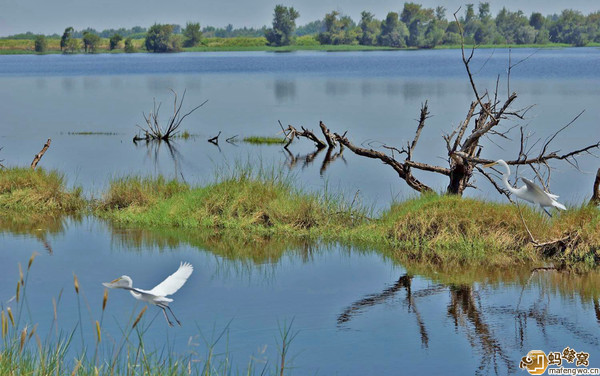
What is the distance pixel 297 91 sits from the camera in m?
58.1

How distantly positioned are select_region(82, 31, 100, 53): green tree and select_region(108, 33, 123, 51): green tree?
118 inches

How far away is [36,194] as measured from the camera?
15.5 meters

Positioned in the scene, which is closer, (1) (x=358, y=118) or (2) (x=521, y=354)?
(2) (x=521, y=354)

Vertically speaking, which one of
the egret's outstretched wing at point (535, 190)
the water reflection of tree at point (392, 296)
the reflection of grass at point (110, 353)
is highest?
the egret's outstretched wing at point (535, 190)

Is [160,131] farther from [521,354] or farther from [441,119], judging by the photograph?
[521,354]

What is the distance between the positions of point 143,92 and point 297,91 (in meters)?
10.1

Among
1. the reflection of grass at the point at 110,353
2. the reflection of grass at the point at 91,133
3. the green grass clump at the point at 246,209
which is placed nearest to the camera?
the reflection of grass at the point at 110,353

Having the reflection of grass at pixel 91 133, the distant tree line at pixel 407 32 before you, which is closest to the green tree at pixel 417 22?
the distant tree line at pixel 407 32

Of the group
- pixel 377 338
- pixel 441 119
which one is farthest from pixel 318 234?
pixel 441 119

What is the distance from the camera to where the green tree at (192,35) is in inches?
Answer: 6820

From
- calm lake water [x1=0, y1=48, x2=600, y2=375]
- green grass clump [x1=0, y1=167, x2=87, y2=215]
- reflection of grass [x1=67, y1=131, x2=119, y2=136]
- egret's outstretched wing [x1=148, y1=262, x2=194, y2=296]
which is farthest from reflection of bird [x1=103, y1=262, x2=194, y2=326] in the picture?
reflection of grass [x1=67, y1=131, x2=119, y2=136]

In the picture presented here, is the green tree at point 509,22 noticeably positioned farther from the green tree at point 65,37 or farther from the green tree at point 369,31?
the green tree at point 65,37

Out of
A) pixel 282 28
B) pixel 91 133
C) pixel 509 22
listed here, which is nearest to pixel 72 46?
pixel 282 28

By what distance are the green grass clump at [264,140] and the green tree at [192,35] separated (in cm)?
14427
